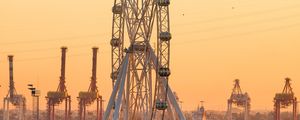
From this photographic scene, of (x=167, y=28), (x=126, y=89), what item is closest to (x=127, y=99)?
(x=126, y=89)

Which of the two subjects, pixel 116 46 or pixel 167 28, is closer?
pixel 167 28

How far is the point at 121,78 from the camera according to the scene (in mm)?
123625

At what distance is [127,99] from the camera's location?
411ft

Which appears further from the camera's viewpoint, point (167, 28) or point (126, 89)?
point (126, 89)

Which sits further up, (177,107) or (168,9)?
(168,9)

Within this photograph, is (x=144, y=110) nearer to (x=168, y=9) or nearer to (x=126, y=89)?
(x=126, y=89)

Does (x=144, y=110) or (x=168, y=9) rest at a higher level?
(x=168, y=9)

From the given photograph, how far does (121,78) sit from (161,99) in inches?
225

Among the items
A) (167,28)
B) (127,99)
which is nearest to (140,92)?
(127,99)

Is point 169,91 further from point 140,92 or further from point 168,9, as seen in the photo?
point 168,9

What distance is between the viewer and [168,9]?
116125mm

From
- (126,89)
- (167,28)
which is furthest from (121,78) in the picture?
(167,28)

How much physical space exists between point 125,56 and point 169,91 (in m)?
6.87

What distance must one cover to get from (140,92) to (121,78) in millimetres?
2876
